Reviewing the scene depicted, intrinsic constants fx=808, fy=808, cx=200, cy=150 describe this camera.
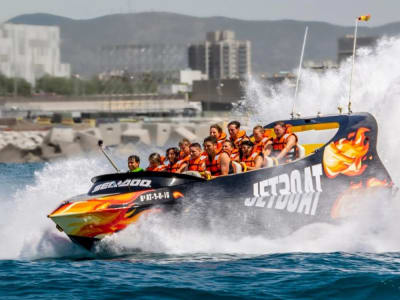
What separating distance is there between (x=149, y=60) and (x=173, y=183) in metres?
92.9

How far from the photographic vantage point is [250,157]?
476 inches

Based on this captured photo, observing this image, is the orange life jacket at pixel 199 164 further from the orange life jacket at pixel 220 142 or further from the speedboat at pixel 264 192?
the speedboat at pixel 264 192

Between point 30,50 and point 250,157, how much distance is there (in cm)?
10961

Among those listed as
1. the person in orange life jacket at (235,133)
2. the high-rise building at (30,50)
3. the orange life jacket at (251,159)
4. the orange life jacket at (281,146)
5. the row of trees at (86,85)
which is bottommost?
the orange life jacket at (251,159)

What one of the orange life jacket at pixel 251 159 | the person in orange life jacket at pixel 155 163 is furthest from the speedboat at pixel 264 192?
the person in orange life jacket at pixel 155 163

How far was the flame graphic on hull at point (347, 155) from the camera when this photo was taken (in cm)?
1223

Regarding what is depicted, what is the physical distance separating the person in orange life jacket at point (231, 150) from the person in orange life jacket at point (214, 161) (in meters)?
0.13

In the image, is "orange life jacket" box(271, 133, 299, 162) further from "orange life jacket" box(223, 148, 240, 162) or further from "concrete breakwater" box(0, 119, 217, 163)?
"concrete breakwater" box(0, 119, 217, 163)

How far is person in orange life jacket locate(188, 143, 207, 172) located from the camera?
11633mm

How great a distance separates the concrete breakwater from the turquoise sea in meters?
23.7

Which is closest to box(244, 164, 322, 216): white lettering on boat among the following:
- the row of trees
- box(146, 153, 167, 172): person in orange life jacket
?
box(146, 153, 167, 172): person in orange life jacket

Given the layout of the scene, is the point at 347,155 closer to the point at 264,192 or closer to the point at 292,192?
the point at 292,192

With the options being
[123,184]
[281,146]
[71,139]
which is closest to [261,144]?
[281,146]

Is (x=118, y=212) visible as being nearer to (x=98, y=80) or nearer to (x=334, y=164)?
(x=334, y=164)
